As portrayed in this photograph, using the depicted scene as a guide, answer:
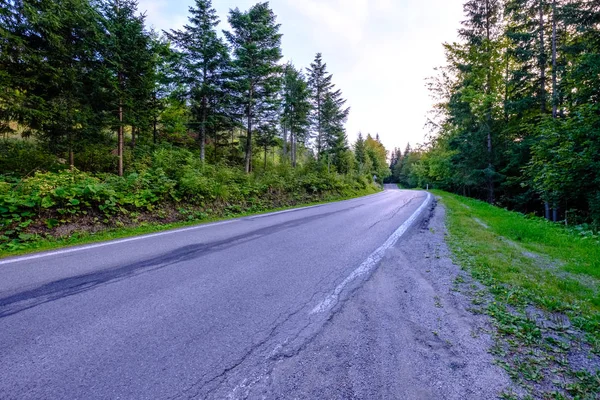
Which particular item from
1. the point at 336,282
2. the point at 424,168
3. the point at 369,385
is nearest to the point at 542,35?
the point at 336,282

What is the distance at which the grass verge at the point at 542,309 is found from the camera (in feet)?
5.71

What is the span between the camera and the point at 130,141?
56.9ft

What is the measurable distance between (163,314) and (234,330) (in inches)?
33.0

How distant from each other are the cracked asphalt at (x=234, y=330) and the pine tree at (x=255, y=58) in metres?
15.1

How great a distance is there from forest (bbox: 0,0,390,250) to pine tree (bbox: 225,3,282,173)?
0.07 m

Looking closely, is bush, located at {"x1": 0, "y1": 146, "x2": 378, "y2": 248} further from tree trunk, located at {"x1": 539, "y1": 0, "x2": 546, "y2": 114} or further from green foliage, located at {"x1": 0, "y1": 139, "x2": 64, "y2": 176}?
tree trunk, located at {"x1": 539, "y1": 0, "x2": 546, "y2": 114}

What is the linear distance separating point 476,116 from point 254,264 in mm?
21164

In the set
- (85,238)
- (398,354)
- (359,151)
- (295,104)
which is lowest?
(398,354)

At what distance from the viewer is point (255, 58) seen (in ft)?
55.6

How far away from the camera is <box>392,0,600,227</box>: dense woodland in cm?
880

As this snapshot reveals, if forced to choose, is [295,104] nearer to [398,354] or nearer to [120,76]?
[120,76]

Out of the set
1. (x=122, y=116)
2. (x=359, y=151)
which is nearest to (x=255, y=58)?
(x=122, y=116)

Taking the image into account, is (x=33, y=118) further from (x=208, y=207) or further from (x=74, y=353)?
(x=74, y=353)

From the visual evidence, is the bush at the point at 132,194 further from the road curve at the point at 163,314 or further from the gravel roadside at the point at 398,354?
the gravel roadside at the point at 398,354
